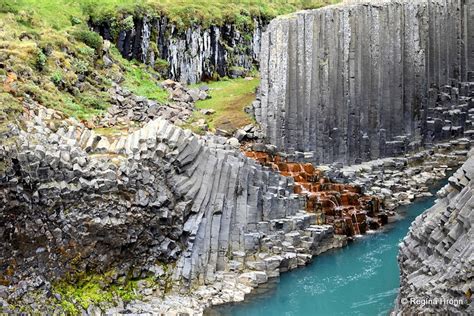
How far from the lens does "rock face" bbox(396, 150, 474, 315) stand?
14.8 meters

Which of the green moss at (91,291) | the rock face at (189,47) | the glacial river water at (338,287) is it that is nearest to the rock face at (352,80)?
the glacial river water at (338,287)

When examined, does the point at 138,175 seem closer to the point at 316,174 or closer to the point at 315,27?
the point at 316,174

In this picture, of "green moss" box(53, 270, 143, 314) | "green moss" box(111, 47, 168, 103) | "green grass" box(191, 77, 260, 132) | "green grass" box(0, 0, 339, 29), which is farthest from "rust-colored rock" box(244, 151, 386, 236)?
"green grass" box(0, 0, 339, 29)

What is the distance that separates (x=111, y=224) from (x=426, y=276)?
9.88 metres

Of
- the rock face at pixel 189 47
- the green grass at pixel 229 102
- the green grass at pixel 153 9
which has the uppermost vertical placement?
the green grass at pixel 153 9

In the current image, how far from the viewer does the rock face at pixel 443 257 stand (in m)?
14.8

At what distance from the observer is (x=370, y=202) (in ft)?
96.5

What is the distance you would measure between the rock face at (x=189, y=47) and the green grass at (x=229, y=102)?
115 cm

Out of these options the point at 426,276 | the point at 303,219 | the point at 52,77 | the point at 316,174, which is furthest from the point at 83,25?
the point at 426,276

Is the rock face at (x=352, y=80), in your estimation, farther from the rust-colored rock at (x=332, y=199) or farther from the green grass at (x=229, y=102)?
the rust-colored rock at (x=332, y=199)

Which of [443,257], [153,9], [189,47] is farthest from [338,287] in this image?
[153,9]

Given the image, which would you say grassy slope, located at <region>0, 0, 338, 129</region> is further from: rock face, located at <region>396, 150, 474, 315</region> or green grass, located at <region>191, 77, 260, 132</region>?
rock face, located at <region>396, 150, 474, 315</region>

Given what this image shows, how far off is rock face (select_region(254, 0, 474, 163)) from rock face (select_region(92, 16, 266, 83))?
26.3 feet

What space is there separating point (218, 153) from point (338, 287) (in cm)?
619
